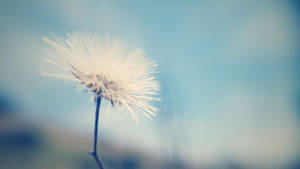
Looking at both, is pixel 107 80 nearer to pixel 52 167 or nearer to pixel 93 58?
pixel 93 58

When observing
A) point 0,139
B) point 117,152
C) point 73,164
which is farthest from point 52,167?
point 117,152

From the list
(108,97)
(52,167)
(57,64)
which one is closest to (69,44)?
(57,64)

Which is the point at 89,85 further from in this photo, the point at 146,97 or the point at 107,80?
the point at 146,97

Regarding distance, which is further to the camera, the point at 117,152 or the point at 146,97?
the point at 117,152

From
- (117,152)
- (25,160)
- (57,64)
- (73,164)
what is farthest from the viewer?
(117,152)

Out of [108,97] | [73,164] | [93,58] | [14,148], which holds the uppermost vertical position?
[93,58]

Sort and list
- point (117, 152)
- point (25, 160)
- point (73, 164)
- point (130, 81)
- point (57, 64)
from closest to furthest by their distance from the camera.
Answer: point (57, 64) → point (130, 81) → point (25, 160) → point (73, 164) → point (117, 152)

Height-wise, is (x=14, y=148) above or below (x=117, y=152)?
above

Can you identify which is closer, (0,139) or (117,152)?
(0,139)

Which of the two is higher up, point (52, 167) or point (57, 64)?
point (57, 64)
